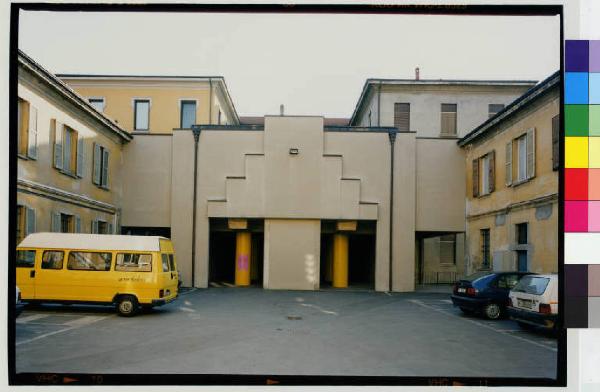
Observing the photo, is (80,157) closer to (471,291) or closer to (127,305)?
(127,305)

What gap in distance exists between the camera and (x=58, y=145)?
1844 centimetres

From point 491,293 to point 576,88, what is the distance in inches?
320

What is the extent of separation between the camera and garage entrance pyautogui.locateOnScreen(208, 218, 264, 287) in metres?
24.5

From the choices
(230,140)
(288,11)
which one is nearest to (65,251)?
(288,11)

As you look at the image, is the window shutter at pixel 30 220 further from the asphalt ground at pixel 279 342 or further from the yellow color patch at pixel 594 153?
the yellow color patch at pixel 594 153

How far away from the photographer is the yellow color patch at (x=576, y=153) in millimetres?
8031

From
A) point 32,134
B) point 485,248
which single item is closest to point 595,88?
point 485,248

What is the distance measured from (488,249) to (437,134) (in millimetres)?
10344

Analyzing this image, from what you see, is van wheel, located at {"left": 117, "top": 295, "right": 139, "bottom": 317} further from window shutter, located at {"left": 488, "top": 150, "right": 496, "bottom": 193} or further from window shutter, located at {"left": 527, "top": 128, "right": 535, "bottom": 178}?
window shutter, located at {"left": 488, "top": 150, "right": 496, "bottom": 193}

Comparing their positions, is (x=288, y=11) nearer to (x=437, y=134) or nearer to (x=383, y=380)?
(x=383, y=380)

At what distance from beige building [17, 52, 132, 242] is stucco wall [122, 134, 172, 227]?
0.40m

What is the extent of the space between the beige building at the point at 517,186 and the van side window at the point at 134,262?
11.3m

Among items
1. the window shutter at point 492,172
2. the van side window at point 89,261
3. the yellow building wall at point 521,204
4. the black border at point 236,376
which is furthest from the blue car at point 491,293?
the van side window at point 89,261

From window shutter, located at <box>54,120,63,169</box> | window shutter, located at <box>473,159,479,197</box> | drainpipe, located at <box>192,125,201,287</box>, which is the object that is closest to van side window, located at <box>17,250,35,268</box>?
window shutter, located at <box>54,120,63,169</box>
